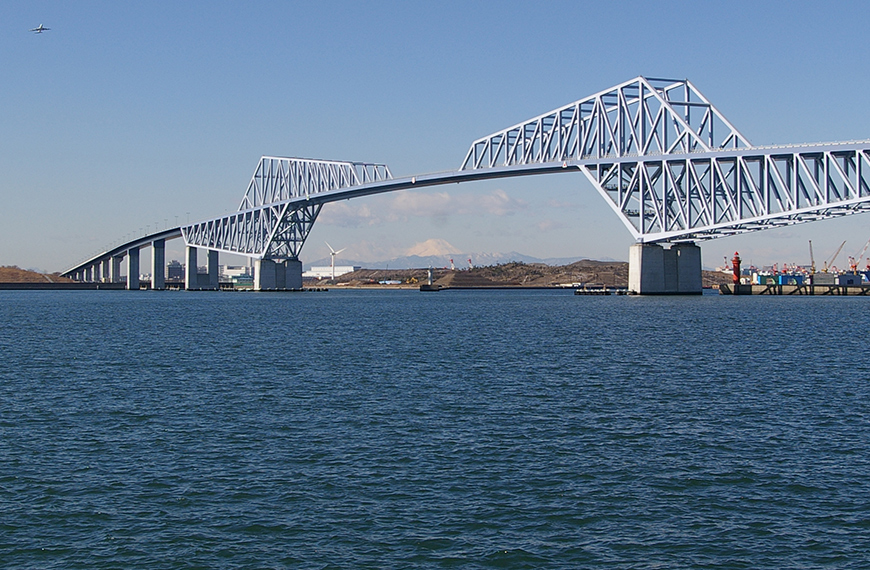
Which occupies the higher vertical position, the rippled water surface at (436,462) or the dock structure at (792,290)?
the dock structure at (792,290)

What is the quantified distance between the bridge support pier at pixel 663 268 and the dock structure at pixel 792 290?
41436 millimetres

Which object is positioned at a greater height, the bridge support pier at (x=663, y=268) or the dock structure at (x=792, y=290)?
the bridge support pier at (x=663, y=268)

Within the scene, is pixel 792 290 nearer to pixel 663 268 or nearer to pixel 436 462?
pixel 663 268

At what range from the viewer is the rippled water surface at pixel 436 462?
15.1 metres

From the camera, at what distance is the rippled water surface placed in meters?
15.1

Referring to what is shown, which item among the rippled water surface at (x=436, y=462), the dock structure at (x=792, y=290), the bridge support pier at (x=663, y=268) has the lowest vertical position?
the rippled water surface at (x=436, y=462)

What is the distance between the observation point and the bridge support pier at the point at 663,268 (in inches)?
4793

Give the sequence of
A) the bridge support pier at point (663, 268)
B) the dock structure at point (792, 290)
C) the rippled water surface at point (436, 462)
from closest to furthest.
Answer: the rippled water surface at point (436, 462) → the bridge support pier at point (663, 268) → the dock structure at point (792, 290)

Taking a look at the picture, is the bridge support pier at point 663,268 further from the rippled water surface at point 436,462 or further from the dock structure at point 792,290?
the rippled water surface at point 436,462

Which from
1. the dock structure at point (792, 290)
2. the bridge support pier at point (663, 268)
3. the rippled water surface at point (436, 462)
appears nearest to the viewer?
the rippled water surface at point (436, 462)

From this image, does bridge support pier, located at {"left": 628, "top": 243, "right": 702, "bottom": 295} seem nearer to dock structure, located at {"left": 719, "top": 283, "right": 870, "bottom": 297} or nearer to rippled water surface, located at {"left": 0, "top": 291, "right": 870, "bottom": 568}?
dock structure, located at {"left": 719, "top": 283, "right": 870, "bottom": 297}

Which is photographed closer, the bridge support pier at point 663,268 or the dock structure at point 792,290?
the bridge support pier at point 663,268

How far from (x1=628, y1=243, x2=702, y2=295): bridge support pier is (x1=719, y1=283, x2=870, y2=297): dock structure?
136 ft

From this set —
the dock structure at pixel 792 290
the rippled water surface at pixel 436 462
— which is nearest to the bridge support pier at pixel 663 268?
the dock structure at pixel 792 290
